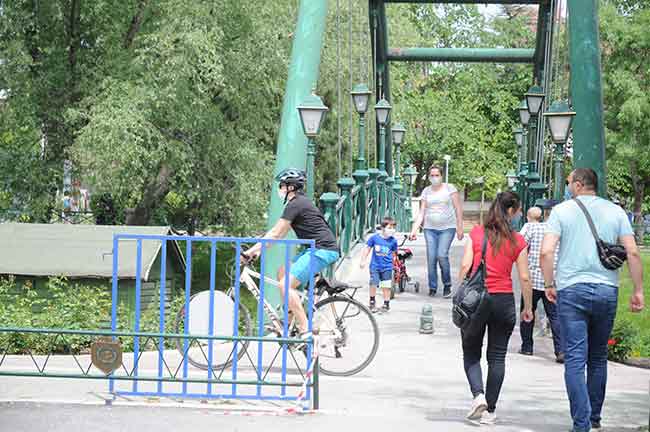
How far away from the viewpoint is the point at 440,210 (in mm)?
15055

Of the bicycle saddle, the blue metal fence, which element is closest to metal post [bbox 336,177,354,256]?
the bicycle saddle

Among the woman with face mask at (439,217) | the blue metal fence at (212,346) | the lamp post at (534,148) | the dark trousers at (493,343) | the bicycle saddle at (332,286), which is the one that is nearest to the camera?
the dark trousers at (493,343)

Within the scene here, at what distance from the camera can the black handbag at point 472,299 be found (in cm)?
772

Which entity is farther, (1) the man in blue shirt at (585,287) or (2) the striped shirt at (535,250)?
(2) the striped shirt at (535,250)

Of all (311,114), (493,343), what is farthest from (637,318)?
(493,343)

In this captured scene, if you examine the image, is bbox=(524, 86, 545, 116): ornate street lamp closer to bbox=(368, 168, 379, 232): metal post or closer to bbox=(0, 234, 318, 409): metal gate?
bbox=(368, 168, 379, 232): metal post

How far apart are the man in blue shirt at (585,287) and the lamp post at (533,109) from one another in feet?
54.7

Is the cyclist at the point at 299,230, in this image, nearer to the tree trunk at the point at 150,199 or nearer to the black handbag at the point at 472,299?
the black handbag at the point at 472,299

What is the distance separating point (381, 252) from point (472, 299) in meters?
6.40

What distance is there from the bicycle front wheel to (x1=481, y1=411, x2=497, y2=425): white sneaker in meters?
1.80

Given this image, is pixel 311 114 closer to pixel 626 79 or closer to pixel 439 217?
pixel 439 217

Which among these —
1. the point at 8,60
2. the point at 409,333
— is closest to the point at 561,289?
the point at 409,333

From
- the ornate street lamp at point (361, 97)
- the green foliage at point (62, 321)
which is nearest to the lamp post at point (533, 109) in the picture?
the ornate street lamp at point (361, 97)

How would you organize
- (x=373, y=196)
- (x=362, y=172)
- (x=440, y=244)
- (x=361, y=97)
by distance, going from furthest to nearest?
(x=373, y=196) < (x=361, y=97) < (x=362, y=172) < (x=440, y=244)
